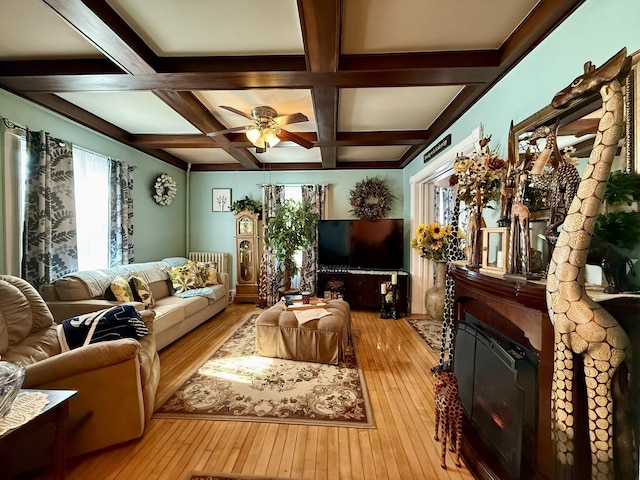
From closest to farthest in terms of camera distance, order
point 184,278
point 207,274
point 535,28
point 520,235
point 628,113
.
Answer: point 628,113 < point 520,235 < point 535,28 < point 184,278 < point 207,274

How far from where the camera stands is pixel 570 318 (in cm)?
102

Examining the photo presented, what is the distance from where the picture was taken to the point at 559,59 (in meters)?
1.60

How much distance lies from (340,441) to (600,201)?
1.84m

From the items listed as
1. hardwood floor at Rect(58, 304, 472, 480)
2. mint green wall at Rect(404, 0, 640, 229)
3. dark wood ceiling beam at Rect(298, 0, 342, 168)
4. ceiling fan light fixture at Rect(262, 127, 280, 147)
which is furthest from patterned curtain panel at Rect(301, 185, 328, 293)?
mint green wall at Rect(404, 0, 640, 229)

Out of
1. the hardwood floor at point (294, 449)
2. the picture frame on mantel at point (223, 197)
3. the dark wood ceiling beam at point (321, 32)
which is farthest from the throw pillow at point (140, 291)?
the dark wood ceiling beam at point (321, 32)

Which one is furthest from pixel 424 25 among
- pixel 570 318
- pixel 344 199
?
pixel 344 199

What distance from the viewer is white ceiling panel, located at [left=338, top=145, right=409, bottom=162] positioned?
4398mm

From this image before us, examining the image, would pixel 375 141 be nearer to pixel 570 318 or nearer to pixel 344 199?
pixel 344 199

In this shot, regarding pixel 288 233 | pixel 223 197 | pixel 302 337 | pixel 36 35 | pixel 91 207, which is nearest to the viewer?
pixel 36 35

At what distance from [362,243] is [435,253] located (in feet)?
4.17

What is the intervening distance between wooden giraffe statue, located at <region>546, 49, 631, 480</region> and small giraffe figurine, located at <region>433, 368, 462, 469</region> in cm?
62

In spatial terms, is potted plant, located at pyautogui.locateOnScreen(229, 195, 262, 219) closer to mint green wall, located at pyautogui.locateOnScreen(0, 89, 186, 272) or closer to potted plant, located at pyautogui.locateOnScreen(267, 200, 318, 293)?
potted plant, located at pyautogui.locateOnScreen(267, 200, 318, 293)

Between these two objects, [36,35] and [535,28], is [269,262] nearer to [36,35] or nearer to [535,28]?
[36,35]

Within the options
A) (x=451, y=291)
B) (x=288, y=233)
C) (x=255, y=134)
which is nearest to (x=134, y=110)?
(x=255, y=134)
